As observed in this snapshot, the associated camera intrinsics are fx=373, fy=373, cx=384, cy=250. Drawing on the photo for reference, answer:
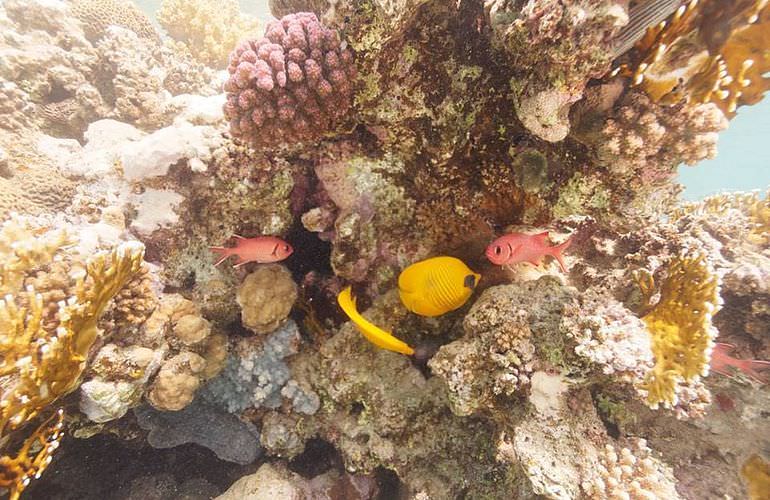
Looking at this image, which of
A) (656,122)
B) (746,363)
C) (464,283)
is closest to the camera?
(656,122)

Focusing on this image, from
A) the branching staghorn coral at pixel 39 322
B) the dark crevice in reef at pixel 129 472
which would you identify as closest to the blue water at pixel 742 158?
the dark crevice in reef at pixel 129 472

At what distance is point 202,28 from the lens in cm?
863

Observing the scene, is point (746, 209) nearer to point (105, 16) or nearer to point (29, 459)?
point (29, 459)

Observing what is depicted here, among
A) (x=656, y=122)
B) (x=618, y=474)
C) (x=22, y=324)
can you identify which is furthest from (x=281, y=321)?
(x=656, y=122)

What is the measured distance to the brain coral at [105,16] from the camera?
6.94m

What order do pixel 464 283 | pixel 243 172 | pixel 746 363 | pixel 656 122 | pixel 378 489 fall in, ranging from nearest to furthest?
pixel 656 122 → pixel 464 283 → pixel 746 363 → pixel 243 172 → pixel 378 489

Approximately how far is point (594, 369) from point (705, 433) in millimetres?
1684

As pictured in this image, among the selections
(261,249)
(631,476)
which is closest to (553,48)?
(261,249)

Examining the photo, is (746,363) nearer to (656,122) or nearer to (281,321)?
(656,122)

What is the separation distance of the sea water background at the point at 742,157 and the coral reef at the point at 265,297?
53.5 meters

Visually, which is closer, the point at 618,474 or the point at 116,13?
the point at 618,474

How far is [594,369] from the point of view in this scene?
2553 mm

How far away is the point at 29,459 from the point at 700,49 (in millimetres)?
5283

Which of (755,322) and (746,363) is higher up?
(755,322)
